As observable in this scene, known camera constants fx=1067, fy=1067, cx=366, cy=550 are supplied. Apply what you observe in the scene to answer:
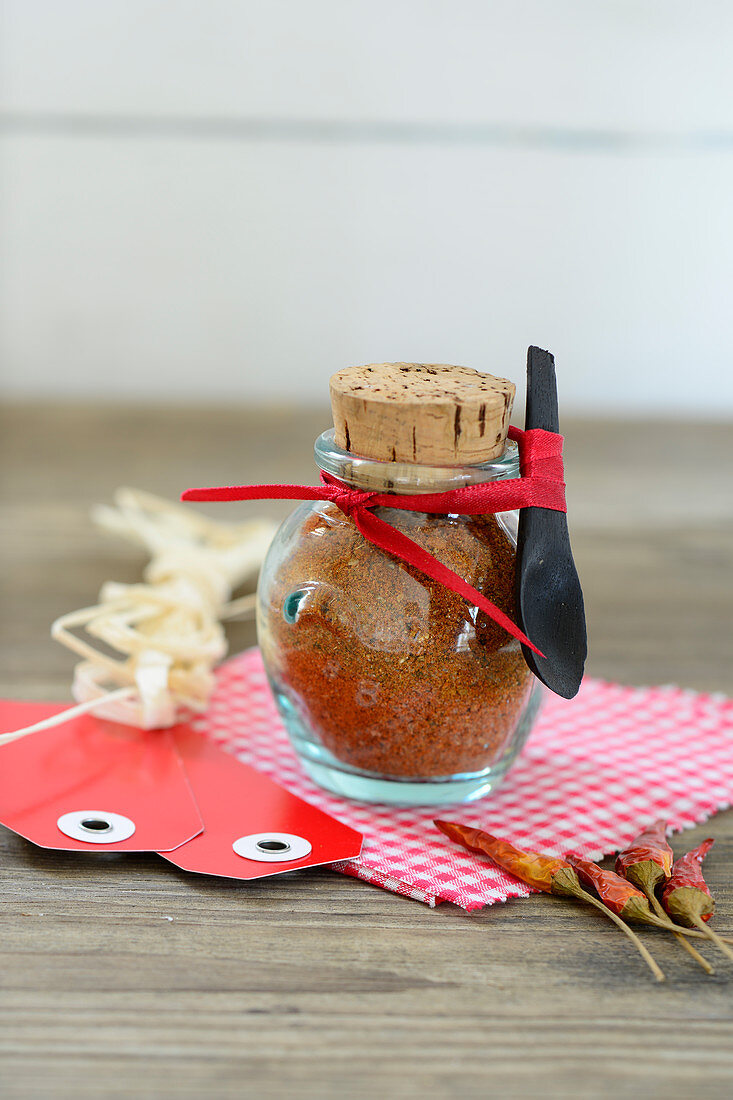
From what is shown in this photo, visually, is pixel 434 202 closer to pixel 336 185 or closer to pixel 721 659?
pixel 336 185

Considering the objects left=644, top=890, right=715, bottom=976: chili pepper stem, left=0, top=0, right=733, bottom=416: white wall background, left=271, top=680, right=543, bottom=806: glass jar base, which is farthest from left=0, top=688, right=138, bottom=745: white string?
left=0, top=0, right=733, bottom=416: white wall background

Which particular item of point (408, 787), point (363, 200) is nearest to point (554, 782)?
point (408, 787)

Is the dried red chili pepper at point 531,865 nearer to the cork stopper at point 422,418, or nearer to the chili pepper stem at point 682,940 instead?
the chili pepper stem at point 682,940

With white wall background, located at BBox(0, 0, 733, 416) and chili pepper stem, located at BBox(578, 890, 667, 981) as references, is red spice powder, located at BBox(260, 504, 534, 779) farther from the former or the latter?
white wall background, located at BBox(0, 0, 733, 416)

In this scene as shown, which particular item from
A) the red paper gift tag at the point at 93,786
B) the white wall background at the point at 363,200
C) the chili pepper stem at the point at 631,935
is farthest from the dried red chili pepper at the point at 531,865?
the white wall background at the point at 363,200

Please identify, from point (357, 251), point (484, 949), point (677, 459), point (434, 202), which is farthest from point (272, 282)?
point (484, 949)

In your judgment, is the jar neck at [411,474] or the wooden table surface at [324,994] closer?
the wooden table surface at [324,994]

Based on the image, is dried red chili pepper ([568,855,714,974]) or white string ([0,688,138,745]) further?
white string ([0,688,138,745])

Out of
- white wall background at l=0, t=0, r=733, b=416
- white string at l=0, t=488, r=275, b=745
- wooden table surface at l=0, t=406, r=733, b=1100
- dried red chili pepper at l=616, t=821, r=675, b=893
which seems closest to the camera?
wooden table surface at l=0, t=406, r=733, b=1100
